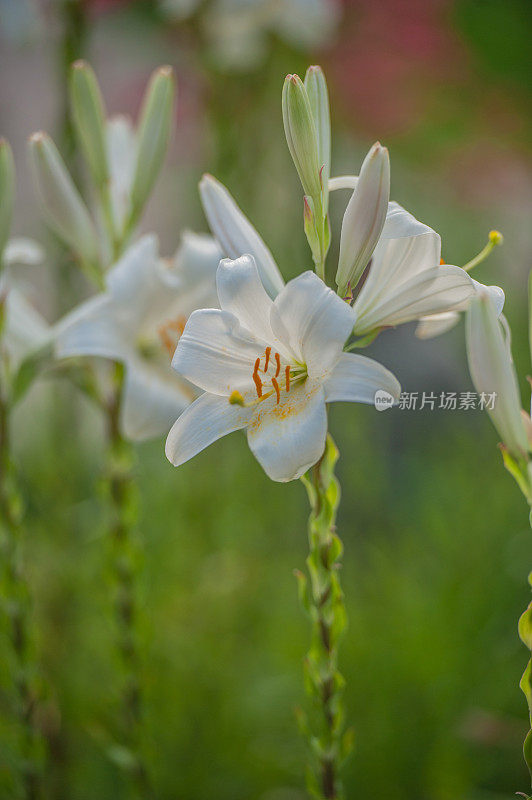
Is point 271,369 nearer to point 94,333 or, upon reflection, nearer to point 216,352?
point 216,352

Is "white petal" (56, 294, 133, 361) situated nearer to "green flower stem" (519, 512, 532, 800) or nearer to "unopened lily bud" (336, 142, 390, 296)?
"unopened lily bud" (336, 142, 390, 296)

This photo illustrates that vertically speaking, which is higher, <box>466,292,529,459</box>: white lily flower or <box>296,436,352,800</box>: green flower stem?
<box>466,292,529,459</box>: white lily flower

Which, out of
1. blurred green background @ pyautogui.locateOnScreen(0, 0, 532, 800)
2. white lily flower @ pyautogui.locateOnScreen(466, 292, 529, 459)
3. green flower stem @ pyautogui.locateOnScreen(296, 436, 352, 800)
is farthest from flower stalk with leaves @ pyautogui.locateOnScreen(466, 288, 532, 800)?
blurred green background @ pyautogui.locateOnScreen(0, 0, 532, 800)

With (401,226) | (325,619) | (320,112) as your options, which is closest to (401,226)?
(401,226)

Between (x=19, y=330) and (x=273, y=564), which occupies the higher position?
(x=19, y=330)

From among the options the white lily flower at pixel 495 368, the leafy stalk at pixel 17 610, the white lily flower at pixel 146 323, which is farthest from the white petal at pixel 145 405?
the white lily flower at pixel 495 368

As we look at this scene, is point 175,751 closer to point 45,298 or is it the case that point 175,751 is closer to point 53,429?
point 53,429
